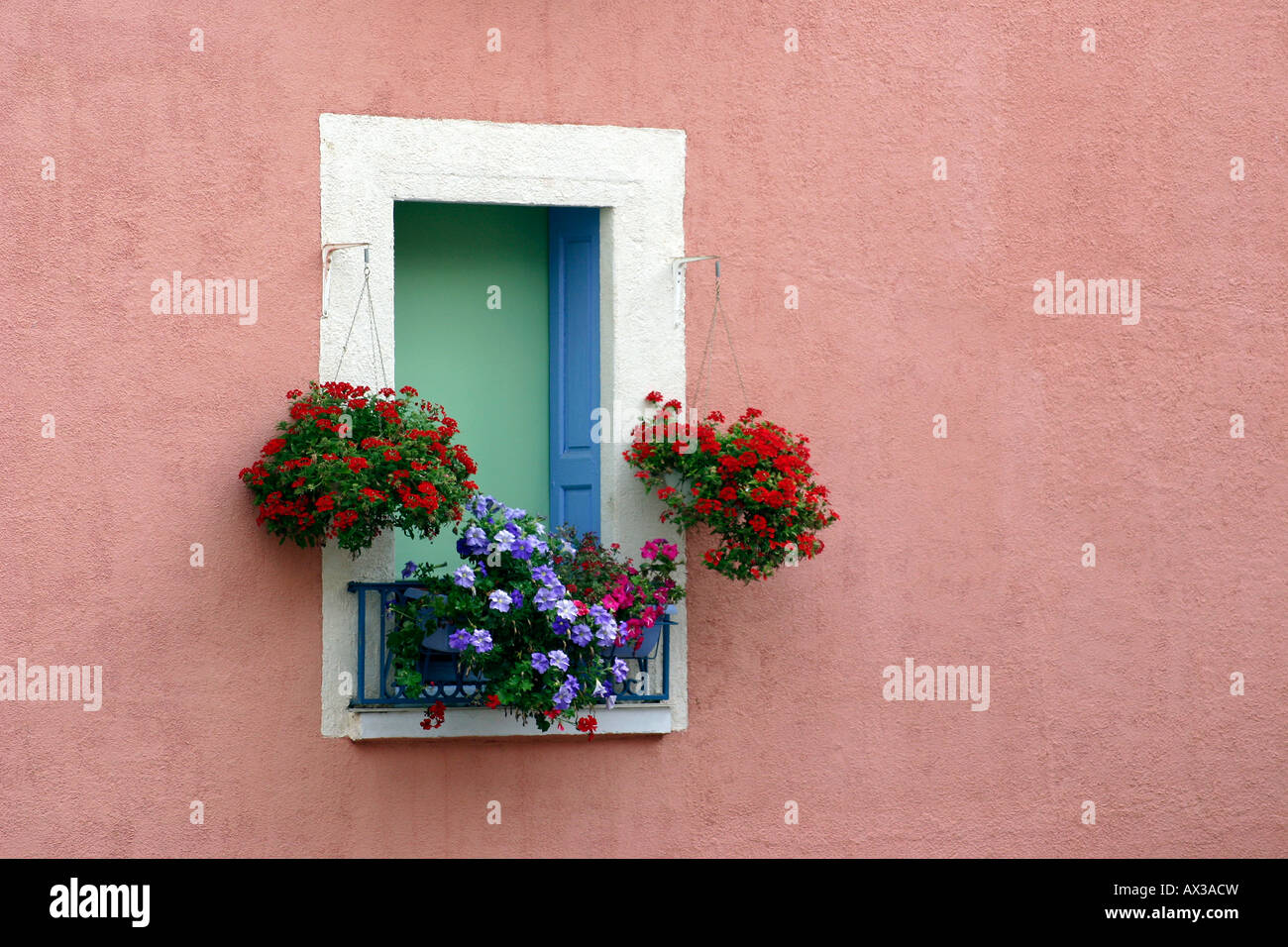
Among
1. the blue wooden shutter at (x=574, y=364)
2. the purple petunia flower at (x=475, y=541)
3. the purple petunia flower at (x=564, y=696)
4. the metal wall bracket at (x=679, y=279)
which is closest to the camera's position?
the purple petunia flower at (x=564, y=696)

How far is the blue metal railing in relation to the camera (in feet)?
20.3

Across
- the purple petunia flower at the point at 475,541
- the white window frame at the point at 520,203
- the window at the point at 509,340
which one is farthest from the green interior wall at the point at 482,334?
the purple petunia flower at the point at 475,541

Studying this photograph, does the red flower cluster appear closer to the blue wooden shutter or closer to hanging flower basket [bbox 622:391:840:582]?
the blue wooden shutter

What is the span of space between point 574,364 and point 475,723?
5.33 ft

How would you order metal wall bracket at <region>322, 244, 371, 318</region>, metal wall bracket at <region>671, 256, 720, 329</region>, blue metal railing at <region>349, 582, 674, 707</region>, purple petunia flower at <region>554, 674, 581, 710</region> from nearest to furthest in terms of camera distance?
purple petunia flower at <region>554, 674, 581, 710</region>, blue metal railing at <region>349, 582, 674, 707</region>, metal wall bracket at <region>322, 244, 371, 318</region>, metal wall bracket at <region>671, 256, 720, 329</region>

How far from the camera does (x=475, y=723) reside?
6348 millimetres

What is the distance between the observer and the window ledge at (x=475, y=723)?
6266 millimetres

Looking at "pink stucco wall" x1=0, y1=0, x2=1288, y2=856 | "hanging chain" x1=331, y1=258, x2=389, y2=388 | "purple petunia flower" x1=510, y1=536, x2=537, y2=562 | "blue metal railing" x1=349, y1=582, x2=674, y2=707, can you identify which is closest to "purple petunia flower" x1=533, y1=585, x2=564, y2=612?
"purple petunia flower" x1=510, y1=536, x2=537, y2=562

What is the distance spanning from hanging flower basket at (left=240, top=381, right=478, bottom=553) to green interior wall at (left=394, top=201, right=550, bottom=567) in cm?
63

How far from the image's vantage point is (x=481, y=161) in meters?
6.54

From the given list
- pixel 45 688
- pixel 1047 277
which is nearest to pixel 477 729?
pixel 45 688

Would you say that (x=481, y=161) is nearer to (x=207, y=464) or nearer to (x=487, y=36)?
(x=487, y=36)

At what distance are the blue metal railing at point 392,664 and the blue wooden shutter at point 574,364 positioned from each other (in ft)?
2.35

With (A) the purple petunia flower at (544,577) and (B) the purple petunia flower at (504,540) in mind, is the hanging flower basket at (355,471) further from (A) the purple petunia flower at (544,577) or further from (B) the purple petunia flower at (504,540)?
(A) the purple petunia flower at (544,577)
